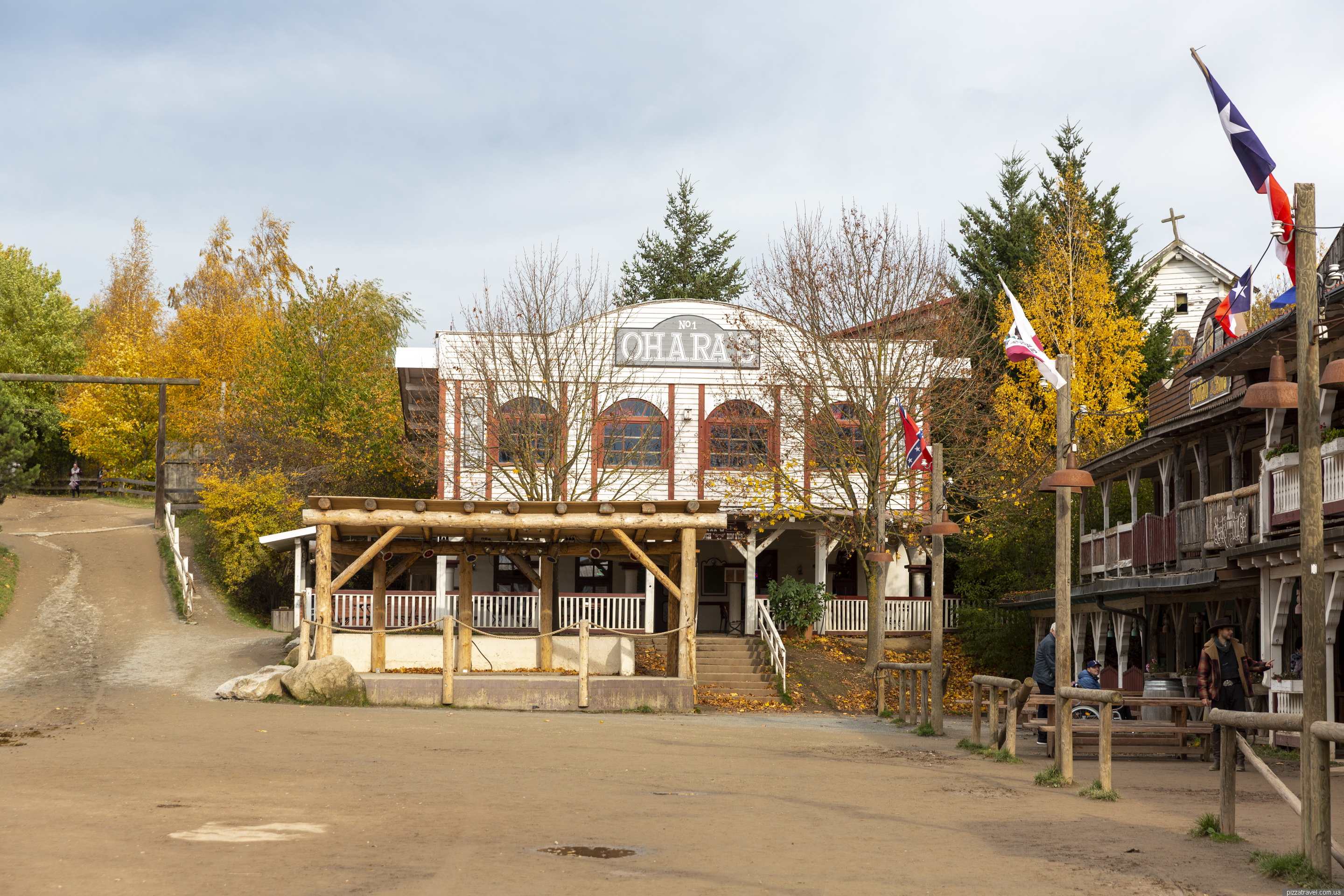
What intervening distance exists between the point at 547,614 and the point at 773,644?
5.90 m

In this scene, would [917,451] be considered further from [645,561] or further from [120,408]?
[120,408]

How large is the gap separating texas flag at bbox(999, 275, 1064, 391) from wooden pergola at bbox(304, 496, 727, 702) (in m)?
6.49

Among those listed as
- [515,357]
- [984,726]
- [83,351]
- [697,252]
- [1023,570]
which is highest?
[697,252]

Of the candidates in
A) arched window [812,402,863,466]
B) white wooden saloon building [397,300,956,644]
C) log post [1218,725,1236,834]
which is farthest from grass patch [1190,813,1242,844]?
white wooden saloon building [397,300,956,644]

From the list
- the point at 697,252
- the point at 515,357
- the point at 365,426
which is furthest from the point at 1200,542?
the point at 697,252

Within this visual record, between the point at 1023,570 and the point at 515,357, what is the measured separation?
13.8m

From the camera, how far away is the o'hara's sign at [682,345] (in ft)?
104

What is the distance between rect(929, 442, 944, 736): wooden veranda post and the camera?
18.6m

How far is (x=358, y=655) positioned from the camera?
23.6 m

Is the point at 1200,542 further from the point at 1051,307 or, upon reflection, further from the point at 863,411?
the point at 1051,307

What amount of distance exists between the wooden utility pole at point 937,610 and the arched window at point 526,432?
1177cm

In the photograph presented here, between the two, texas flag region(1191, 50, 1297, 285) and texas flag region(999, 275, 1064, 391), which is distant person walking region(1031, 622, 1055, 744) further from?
texas flag region(1191, 50, 1297, 285)

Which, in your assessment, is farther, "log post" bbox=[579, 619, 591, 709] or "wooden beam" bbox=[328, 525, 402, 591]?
"wooden beam" bbox=[328, 525, 402, 591]

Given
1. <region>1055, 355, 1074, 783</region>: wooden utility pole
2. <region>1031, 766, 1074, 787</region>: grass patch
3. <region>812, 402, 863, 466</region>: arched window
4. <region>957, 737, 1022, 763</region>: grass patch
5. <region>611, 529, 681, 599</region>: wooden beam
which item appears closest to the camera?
<region>1031, 766, 1074, 787</region>: grass patch
